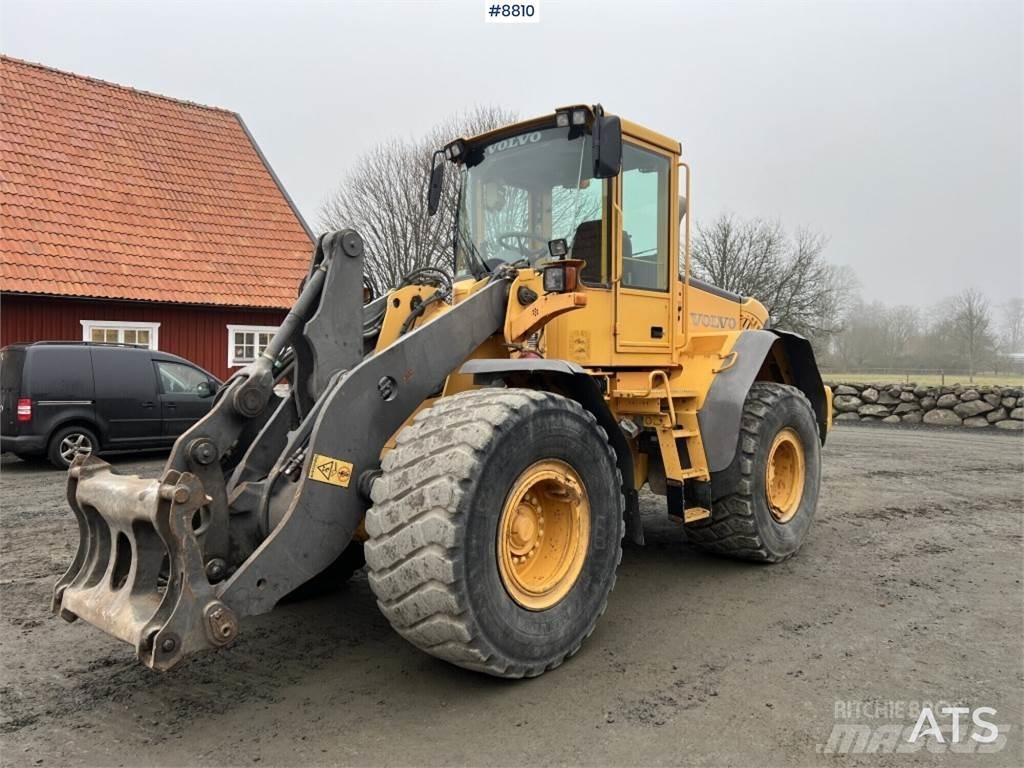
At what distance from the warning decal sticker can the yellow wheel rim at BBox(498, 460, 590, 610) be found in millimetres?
747

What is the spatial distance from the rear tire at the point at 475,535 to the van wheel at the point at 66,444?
8904mm

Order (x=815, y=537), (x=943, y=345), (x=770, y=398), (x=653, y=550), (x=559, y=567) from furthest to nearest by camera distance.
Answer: (x=943, y=345) < (x=815, y=537) < (x=653, y=550) < (x=770, y=398) < (x=559, y=567)

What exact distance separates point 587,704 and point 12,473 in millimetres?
9995

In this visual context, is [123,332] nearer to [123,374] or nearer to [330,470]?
[123,374]

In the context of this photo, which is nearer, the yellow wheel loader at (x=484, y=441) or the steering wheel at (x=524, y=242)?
the yellow wheel loader at (x=484, y=441)

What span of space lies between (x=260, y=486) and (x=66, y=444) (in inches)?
339

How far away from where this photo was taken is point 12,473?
10227 millimetres

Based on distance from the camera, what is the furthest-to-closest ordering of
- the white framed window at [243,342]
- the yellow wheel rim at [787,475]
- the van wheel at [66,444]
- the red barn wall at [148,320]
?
the white framed window at [243,342], the red barn wall at [148,320], the van wheel at [66,444], the yellow wheel rim at [787,475]

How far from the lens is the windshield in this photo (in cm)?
458

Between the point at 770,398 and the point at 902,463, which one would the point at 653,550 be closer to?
the point at 770,398

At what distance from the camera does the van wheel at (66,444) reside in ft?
34.1

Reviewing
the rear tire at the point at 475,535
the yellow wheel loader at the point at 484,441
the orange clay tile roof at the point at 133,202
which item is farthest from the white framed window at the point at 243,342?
the rear tire at the point at 475,535

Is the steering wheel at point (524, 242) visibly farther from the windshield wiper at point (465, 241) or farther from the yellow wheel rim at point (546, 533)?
the yellow wheel rim at point (546, 533)

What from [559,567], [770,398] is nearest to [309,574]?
[559,567]
